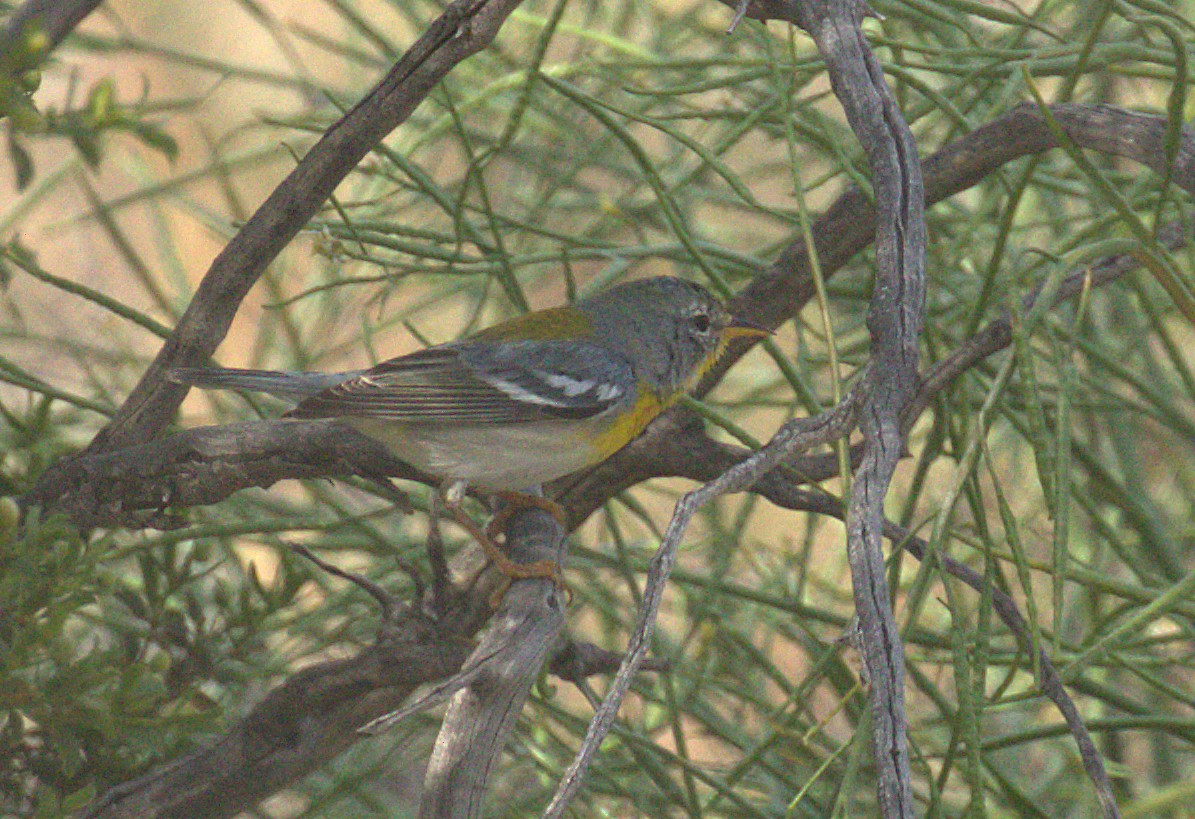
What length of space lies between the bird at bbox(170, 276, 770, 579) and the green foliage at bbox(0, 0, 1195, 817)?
142mm

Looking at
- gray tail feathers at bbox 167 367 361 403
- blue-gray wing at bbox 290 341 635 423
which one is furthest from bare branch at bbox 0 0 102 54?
blue-gray wing at bbox 290 341 635 423

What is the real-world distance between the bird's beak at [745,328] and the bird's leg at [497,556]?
612 millimetres

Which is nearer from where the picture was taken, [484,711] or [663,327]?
[484,711]

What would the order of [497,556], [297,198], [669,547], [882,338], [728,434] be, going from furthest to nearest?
[728,434], [497,556], [297,198], [882,338], [669,547]

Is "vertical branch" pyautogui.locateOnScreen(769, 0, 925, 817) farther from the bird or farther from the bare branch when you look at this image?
the bare branch

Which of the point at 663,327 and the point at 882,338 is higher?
the point at 663,327

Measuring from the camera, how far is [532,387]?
300 centimetres

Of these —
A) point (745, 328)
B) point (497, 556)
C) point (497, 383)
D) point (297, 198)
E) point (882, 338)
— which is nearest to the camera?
point (882, 338)

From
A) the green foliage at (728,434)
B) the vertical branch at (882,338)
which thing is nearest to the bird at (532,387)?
the green foliage at (728,434)

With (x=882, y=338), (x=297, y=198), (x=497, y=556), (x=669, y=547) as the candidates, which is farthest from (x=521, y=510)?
(x=669, y=547)

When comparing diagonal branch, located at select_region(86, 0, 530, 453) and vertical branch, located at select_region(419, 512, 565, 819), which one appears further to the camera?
diagonal branch, located at select_region(86, 0, 530, 453)

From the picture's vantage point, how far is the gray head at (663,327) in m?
3.03

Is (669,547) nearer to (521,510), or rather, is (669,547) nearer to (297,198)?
(297,198)

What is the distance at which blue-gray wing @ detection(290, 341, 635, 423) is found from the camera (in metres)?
2.79
